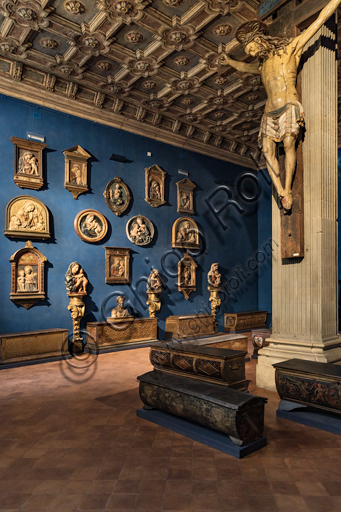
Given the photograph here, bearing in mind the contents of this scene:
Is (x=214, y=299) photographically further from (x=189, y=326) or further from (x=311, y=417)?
(x=311, y=417)

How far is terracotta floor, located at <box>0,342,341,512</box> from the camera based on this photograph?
117 inches

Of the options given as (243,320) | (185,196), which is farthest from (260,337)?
(185,196)

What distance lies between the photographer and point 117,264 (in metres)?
11.2

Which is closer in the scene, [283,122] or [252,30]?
[283,122]

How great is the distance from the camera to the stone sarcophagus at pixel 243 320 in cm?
1370

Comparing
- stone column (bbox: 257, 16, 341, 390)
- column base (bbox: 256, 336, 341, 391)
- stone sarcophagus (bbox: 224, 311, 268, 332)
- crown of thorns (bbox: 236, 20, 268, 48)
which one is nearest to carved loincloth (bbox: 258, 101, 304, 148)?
stone column (bbox: 257, 16, 341, 390)

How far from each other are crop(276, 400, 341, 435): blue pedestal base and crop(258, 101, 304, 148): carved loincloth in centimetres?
379

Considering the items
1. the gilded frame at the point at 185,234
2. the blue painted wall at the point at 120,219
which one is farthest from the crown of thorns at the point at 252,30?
the gilded frame at the point at 185,234

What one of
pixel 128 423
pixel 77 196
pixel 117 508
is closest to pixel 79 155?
pixel 77 196

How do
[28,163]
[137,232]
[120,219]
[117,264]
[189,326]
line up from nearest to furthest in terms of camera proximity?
[28,163] < [117,264] < [120,219] < [137,232] < [189,326]

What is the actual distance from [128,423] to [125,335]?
592 centimetres

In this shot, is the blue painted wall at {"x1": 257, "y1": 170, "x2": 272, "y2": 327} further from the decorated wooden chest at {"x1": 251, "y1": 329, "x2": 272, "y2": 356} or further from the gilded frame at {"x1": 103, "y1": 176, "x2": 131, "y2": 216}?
the decorated wooden chest at {"x1": 251, "y1": 329, "x2": 272, "y2": 356}

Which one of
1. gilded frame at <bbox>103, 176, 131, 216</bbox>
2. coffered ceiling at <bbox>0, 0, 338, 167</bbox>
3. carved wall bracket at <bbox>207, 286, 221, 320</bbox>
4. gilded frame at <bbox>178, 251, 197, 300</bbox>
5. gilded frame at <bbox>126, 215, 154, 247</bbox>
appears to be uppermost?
coffered ceiling at <bbox>0, 0, 338, 167</bbox>

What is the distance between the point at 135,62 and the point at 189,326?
25.8 ft
